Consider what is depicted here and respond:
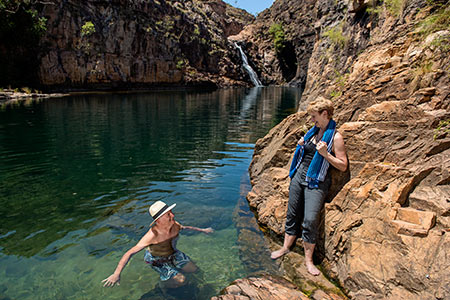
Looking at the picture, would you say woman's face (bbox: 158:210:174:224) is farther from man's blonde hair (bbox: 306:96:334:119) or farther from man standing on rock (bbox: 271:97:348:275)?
man's blonde hair (bbox: 306:96:334:119)

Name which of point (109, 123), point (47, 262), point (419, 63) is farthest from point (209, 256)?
point (109, 123)

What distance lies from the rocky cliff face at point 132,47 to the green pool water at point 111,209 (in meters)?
30.9

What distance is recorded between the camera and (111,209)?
720 cm

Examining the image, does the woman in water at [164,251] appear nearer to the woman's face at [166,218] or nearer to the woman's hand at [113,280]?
the woman's face at [166,218]

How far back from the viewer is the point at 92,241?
5.83m

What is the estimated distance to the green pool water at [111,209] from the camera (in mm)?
4797

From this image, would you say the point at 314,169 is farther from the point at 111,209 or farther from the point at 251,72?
the point at 251,72

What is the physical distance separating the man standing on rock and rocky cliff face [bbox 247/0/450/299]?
35cm

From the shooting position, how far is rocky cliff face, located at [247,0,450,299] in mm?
3346

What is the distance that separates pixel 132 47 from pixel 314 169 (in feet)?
187

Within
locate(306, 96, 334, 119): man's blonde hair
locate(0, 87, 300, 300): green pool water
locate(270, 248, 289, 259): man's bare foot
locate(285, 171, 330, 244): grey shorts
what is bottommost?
locate(0, 87, 300, 300): green pool water

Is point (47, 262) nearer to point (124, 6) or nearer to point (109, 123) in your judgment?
point (109, 123)

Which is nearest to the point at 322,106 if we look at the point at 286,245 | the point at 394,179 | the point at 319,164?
the point at 319,164

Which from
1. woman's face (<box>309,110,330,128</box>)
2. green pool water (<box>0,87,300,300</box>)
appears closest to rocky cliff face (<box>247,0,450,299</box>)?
woman's face (<box>309,110,330,128</box>)
